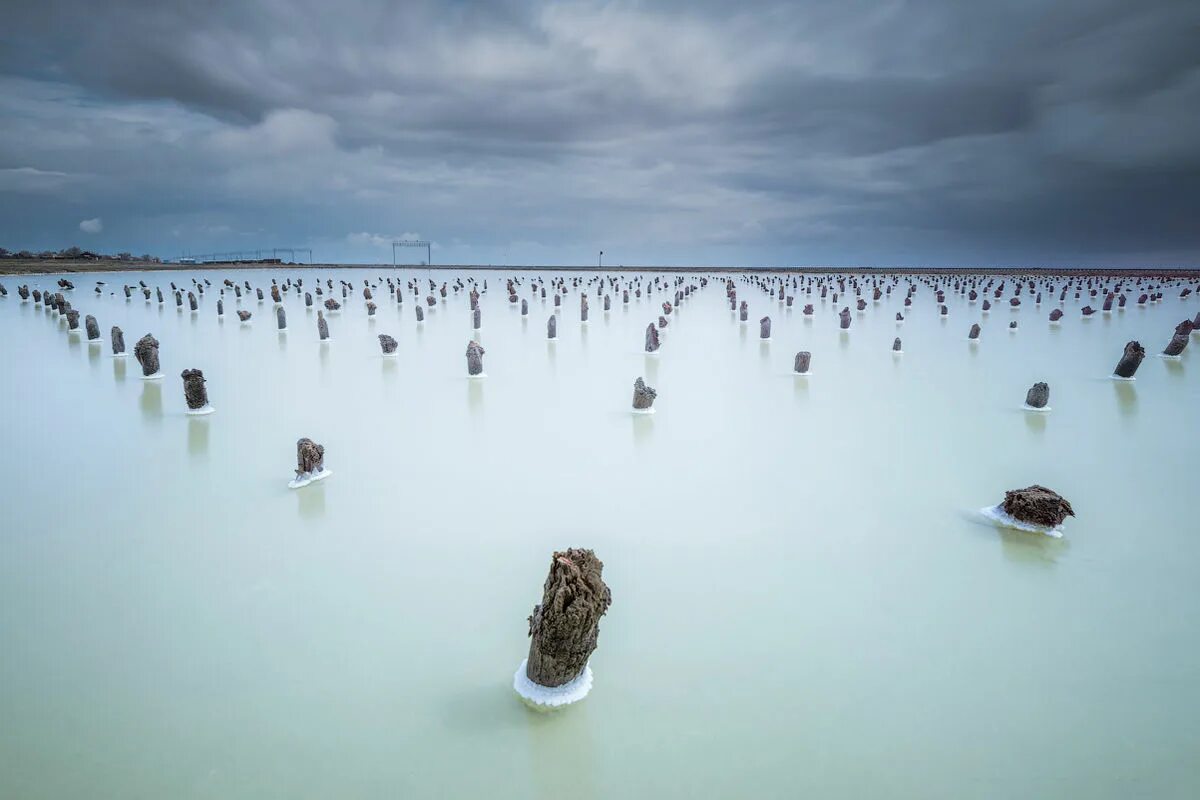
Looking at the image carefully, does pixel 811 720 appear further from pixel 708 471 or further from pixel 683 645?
pixel 708 471

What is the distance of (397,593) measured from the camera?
4.69 m

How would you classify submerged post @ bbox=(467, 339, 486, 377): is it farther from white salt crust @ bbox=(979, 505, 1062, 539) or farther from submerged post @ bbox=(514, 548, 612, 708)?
submerged post @ bbox=(514, 548, 612, 708)

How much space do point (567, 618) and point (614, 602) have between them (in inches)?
51.4

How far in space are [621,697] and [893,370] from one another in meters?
12.9

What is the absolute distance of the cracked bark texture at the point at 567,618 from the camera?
3.42m

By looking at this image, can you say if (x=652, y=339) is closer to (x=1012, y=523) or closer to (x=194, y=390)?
(x=194, y=390)

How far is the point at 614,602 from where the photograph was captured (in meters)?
4.66

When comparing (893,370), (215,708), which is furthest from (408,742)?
(893,370)

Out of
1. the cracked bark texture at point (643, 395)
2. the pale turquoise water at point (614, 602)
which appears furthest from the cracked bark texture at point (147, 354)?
the cracked bark texture at point (643, 395)

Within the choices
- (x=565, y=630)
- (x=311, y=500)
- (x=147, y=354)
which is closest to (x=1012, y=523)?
(x=565, y=630)

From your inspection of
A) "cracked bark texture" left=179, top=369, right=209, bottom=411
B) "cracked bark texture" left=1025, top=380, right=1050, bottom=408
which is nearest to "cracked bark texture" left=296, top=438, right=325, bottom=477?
"cracked bark texture" left=179, top=369, right=209, bottom=411

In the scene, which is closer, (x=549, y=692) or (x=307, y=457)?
(x=549, y=692)

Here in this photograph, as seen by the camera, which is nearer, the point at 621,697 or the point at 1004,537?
the point at 621,697

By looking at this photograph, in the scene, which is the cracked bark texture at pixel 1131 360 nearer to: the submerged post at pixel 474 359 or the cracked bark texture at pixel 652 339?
the cracked bark texture at pixel 652 339
